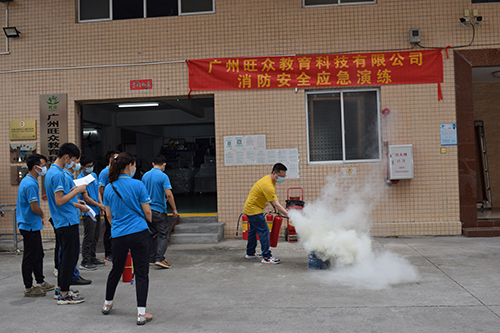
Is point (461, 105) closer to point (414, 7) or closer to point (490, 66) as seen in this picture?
point (490, 66)

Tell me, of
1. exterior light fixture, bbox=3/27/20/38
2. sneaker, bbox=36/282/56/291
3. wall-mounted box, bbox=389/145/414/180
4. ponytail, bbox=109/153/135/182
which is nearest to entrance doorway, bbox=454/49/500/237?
wall-mounted box, bbox=389/145/414/180

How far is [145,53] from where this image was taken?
9.27m

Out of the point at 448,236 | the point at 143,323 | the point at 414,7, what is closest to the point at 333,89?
the point at 414,7

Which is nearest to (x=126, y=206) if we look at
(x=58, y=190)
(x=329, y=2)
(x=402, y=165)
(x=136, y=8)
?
(x=58, y=190)

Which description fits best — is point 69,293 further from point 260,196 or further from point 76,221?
point 260,196

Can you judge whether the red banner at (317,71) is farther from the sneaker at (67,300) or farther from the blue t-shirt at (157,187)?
the sneaker at (67,300)

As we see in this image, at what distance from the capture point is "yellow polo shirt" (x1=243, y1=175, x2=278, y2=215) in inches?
265

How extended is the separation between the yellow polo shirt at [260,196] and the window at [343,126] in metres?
2.53

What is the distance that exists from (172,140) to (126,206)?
13.1 m

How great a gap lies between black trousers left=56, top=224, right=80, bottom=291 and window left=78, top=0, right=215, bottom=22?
6194 millimetres

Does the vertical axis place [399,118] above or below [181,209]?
above

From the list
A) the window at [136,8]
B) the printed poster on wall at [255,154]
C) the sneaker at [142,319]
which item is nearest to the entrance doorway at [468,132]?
the printed poster on wall at [255,154]

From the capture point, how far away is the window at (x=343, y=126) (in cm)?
901

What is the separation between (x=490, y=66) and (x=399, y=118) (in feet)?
7.67
